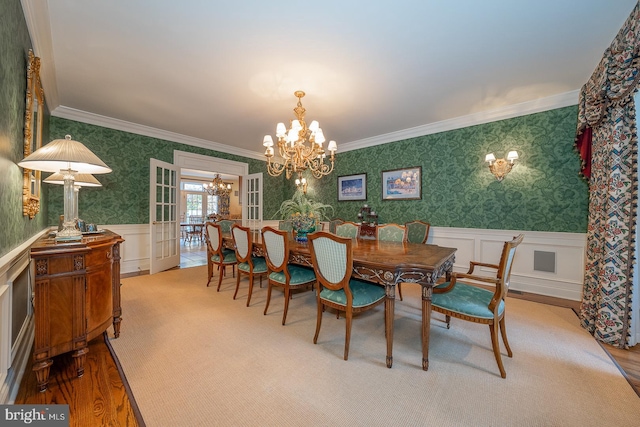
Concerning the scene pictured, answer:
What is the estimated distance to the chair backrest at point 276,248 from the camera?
7.33 feet

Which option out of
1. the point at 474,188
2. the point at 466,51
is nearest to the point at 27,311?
the point at 466,51

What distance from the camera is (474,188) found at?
3664mm

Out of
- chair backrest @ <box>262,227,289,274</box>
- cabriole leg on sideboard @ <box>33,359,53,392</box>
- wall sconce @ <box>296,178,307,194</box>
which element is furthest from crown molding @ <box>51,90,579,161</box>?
cabriole leg on sideboard @ <box>33,359,53,392</box>

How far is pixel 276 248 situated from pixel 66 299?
1476mm

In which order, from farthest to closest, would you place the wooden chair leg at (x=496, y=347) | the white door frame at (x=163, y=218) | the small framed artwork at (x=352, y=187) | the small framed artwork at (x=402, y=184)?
the small framed artwork at (x=352, y=187), the small framed artwork at (x=402, y=184), the white door frame at (x=163, y=218), the wooden chair leg at (x=496, y=347)

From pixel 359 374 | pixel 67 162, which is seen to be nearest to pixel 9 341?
pixel 67 162

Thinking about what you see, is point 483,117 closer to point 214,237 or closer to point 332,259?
point 332,259

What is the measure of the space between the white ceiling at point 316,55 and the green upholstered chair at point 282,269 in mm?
1748

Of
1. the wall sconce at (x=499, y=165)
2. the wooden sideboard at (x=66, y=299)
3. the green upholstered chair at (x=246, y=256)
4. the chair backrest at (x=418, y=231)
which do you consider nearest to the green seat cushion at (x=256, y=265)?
the green upholstered chair at (x=246, y=256)

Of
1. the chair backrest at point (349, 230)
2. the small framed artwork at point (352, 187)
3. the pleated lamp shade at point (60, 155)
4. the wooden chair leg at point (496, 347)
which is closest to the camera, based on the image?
the pleated lamp shade at point (60, 155)

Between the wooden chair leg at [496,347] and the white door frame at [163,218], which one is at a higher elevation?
the white door frame at [163,218]

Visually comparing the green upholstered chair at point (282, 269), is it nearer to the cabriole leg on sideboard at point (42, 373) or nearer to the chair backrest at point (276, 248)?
the chair backrest at point (276, 248)

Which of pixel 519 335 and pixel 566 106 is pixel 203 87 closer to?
pixel 519 335

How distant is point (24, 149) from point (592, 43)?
4916mm
